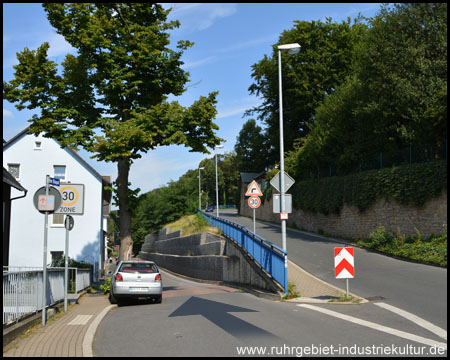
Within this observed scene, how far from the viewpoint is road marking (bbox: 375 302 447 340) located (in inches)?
303

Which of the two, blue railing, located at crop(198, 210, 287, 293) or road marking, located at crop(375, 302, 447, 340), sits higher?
blue railing, located at crop(198, 210, 287, 293)

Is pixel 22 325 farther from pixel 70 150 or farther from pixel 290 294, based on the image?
pixel 70 150

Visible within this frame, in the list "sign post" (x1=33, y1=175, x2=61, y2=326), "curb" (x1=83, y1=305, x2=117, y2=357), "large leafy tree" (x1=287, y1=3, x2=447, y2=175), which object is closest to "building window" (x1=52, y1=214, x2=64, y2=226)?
"large leafy tree" (x1=287, y1=3, x2=447, y2=175)

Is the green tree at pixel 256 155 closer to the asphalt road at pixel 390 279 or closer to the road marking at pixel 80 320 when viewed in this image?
the asphalt road at pixel 390 279

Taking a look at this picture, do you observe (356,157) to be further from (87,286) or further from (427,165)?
(87,286)

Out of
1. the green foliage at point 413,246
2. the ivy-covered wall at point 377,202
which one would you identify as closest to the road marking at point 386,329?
the green foliage at point 413,246

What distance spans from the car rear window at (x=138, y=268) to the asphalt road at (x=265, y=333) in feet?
12.6

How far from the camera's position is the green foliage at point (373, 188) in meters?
20.4

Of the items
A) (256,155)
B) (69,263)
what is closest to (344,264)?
(69,263)

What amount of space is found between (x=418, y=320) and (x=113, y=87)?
1299cm

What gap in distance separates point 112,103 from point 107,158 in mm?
2806

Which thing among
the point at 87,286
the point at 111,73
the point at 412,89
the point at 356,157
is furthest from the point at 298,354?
the point at 356,157

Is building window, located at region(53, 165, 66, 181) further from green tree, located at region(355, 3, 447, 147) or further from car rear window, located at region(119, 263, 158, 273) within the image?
green tree, located at region(355, 3, 447, 147)

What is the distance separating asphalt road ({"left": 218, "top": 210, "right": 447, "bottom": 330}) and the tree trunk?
24.6 feet
